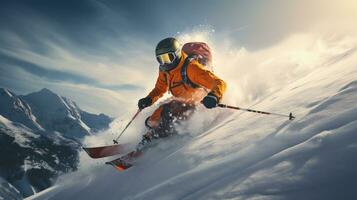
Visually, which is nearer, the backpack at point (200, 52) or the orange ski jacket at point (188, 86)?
the orange ski jacket at point (188, 86)

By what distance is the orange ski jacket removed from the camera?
7262 mm

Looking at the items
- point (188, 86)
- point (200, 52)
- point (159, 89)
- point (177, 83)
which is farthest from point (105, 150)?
point (200, 52)

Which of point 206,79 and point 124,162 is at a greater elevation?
point 206,79

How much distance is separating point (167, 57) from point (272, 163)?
5.31 m

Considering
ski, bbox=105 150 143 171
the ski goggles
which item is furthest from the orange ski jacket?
ski, bbox=105 150 143 171

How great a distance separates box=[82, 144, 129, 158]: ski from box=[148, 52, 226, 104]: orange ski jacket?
1.73 m

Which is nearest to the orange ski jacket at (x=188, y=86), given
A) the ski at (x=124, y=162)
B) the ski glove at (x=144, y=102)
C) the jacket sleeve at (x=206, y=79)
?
the jacket sleeve at (x=206, y=79)

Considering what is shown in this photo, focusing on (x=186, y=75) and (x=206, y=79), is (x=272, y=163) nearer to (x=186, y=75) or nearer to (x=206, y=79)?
(x=206, y=79)

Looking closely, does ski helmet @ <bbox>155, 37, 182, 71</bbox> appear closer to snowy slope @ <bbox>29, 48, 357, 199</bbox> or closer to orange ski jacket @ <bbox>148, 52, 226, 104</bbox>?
orange ski jacket @ <bbox>148, 52, 226, 104</bbox>

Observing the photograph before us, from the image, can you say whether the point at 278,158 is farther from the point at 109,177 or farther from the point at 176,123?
the point at 176,123

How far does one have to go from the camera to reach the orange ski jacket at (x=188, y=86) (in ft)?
23.8

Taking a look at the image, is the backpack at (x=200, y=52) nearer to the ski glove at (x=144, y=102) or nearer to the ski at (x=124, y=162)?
the ski glove at (x=144, y=102)

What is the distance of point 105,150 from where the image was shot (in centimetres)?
873

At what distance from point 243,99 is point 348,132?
8576 millimetres
